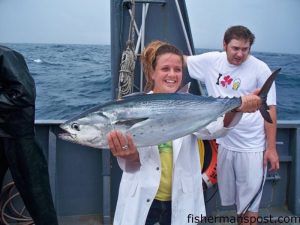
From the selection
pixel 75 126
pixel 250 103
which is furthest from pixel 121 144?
pixel 250 103

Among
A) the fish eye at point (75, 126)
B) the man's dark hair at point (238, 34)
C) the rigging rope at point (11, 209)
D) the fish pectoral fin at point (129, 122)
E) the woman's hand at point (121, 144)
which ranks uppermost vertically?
the man's dark hair at point (238, 34)

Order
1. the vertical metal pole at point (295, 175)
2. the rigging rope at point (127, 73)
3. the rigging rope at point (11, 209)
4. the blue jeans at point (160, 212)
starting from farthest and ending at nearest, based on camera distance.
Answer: the vertical metal pole at point (295, 175) → the rigging rope at point (11, 209) → the rigging rope at point (127, 73) → the blue jeans at point (160, 212)

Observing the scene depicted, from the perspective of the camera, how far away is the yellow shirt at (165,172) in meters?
2.19

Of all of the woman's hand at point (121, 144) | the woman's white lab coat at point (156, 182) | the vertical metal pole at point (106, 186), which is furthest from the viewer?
the vertical metal pole at point (106, 186)

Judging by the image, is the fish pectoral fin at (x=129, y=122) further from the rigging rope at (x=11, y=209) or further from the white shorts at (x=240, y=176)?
the rigging rope at (x=11, y=209)

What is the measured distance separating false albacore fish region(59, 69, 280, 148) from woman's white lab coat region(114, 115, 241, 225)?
0.17 meters

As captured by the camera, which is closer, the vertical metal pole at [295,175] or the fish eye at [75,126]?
the fish eye at [75,126]

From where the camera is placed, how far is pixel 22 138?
293cm

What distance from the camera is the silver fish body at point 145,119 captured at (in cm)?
185

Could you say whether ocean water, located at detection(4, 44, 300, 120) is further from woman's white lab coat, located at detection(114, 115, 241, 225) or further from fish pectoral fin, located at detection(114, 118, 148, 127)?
fish pectoral fin, located at detection(114, 118, 148, 127)

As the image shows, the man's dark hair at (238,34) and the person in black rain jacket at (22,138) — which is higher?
the man's dark hair at (238,34)

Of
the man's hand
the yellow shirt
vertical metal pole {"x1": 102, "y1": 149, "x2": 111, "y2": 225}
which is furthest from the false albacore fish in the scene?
vertical metal pole {"x1": 102, "y1": 149, "x2": 111, "y2": 225}

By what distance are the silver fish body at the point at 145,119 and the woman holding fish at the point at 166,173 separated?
0.16 m

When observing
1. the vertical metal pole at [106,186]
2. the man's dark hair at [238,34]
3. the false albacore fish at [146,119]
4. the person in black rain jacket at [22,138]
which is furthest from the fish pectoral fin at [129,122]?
the vertical metal pole at [106,186]
